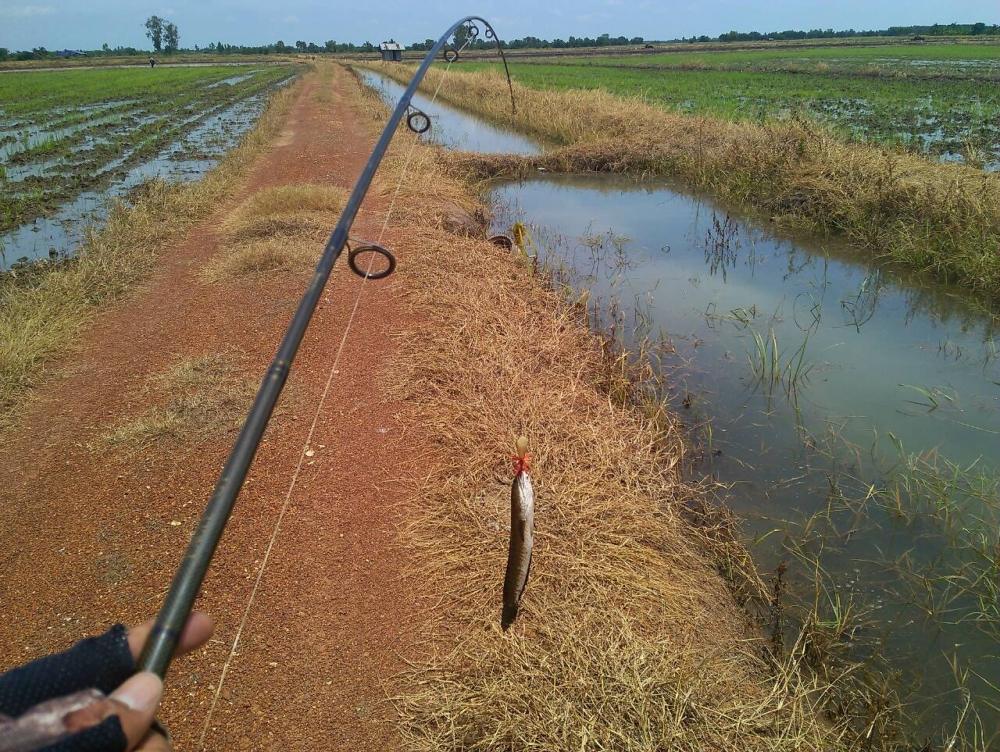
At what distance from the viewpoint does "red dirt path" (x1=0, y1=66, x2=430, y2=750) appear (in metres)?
2.75

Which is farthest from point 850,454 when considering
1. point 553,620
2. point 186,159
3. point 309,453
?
point 186,159

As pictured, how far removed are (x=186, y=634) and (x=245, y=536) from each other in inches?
101

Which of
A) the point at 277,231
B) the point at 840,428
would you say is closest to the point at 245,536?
the point at 840,428

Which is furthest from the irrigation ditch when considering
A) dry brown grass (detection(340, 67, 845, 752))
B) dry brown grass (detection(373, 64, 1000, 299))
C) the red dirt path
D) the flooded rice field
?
the flooded rice field

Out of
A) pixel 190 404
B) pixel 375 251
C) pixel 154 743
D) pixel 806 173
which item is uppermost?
pixel 375 251

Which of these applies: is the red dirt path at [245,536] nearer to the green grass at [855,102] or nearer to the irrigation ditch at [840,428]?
the irrigation ditch at [840,428]

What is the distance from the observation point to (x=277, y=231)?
8.61m

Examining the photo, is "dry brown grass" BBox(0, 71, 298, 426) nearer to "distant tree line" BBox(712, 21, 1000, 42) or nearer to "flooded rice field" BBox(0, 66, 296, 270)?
"flooded rice field" BBox(0, 66, 296, 270)

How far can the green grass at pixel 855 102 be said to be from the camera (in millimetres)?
14594

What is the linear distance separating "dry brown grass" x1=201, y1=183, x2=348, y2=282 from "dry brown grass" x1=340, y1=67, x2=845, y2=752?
2776 mm

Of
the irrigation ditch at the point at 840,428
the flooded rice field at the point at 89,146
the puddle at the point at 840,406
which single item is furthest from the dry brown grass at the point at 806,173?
the flooded rice field at the point at 89,146

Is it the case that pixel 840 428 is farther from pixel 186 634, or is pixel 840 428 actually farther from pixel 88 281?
pixel 88 281

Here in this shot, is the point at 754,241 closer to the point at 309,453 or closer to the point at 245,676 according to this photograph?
the point at 309,453

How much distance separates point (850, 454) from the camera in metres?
4.91
